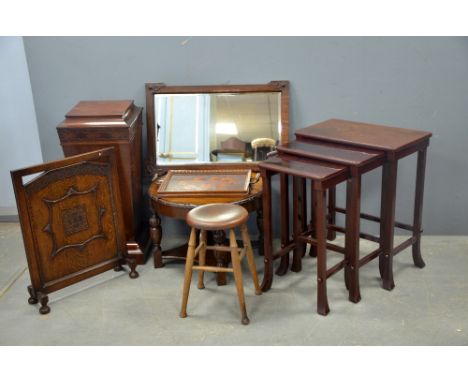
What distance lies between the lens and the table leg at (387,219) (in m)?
3.36

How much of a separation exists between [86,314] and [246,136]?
1.60 meters

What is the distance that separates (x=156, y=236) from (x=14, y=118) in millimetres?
1849

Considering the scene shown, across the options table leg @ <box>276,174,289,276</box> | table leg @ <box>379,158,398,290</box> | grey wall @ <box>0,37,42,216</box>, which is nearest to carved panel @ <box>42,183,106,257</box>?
table leg @ <box>276,174,289,276</box>

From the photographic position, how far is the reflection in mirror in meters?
4.06

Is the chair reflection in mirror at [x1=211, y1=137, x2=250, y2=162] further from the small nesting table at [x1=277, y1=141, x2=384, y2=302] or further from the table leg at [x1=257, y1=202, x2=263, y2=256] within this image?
the small nesting table at [x1=277, y1=141, x2=384, y2=302]

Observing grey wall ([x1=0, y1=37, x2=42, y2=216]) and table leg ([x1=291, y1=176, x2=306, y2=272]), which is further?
grey wall ([x1=0, y1=37, x2=42, y2=216])

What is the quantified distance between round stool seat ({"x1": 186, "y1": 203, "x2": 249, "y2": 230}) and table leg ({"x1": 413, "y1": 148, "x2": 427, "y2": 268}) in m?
1.14

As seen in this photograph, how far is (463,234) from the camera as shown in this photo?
4281 millimetres

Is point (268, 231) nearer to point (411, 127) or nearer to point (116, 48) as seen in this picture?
point (411, 127)

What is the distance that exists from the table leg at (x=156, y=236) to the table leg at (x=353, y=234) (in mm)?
1251

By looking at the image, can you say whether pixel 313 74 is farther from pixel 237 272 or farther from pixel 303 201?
pixel 237 272

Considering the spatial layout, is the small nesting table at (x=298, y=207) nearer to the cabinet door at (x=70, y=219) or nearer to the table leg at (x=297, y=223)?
the table leg at (x=297, y=223)

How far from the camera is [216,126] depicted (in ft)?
13.4

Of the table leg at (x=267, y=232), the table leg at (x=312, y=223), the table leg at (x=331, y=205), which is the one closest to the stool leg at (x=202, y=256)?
the table leg at (x=267, y=232)
